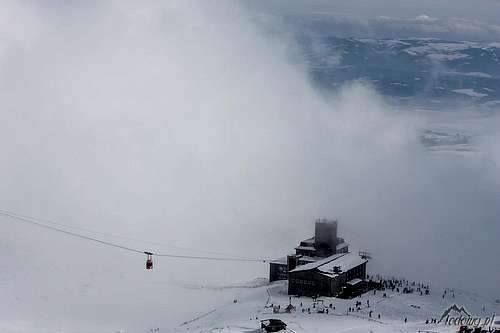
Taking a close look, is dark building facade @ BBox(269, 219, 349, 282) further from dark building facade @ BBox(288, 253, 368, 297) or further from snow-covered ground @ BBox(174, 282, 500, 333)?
dark building facade @ BBox(288, 253, 368, 297)

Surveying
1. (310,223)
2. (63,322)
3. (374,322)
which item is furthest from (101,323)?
(310,223)

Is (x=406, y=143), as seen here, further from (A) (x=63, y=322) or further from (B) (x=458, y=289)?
(A) (x=63, y=322)

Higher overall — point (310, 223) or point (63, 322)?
point (310, 223)

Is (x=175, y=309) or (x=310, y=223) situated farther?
(x=310, y=223)

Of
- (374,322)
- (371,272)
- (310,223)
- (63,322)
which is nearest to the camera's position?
(374,322)

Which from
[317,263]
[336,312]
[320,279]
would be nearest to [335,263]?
[317,263]

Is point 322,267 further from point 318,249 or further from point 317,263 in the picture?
point 318,249

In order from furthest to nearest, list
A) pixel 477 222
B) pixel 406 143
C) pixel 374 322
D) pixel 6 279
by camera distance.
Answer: pixel 406 143 → pixel 477 222 → pixel 6 279 → pixel 374 322
